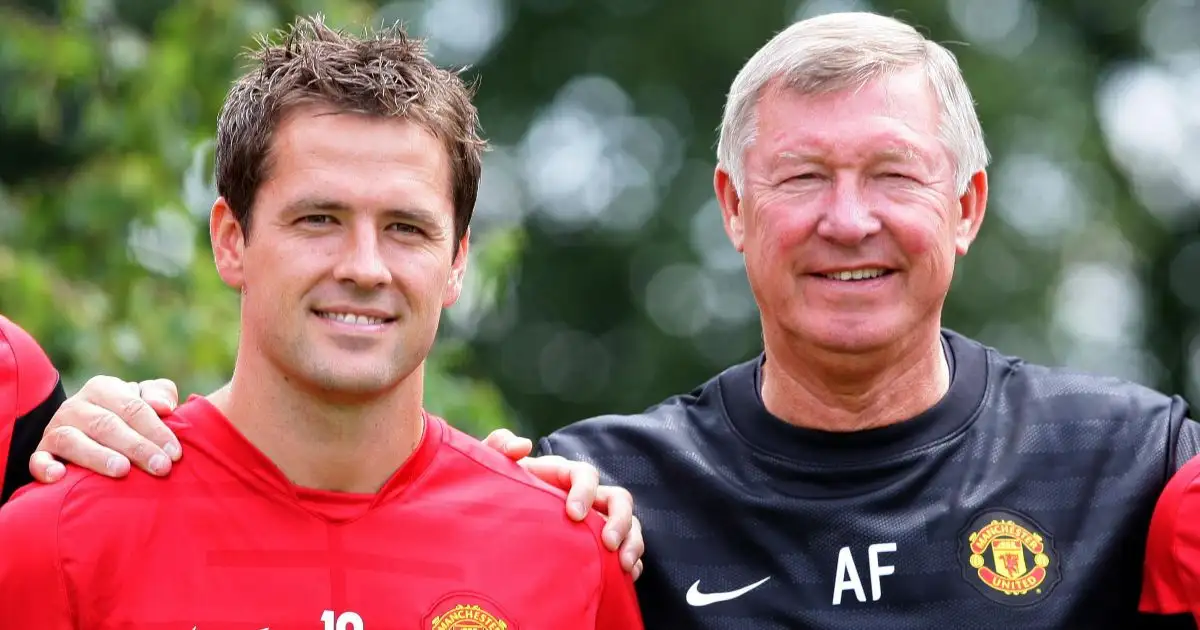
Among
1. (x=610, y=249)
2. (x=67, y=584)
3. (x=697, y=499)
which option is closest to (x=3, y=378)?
(x=67, y=584)

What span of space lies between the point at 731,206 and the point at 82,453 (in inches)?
71.8

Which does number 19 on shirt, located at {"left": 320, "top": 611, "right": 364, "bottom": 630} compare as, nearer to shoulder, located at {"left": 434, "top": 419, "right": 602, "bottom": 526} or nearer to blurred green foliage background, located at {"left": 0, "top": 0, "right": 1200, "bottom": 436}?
shoulder, located at {"left": 434, "top": 419, "right": 602, "bottom": 526}

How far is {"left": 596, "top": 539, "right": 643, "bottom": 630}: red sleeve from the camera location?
4145 millimetres

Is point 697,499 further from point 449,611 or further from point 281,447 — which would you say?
point 281,447

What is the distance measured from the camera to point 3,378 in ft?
13.1

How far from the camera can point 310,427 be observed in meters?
3.94

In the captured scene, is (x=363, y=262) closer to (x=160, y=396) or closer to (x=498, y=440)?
(x=160, y=396)

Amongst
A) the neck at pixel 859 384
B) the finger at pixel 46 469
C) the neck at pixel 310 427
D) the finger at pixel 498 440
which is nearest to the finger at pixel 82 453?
the finger at pixel 46 469

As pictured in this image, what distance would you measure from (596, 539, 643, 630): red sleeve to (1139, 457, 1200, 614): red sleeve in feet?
3.91

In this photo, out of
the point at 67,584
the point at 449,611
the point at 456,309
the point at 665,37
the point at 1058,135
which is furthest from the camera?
the point at 665,37

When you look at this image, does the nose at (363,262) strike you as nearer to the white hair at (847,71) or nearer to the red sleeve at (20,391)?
the red sleeve at (20,391)

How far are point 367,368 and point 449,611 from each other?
57 centimetres

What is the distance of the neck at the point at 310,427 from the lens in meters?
3.94

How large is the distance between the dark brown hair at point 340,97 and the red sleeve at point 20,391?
591 millimetres
